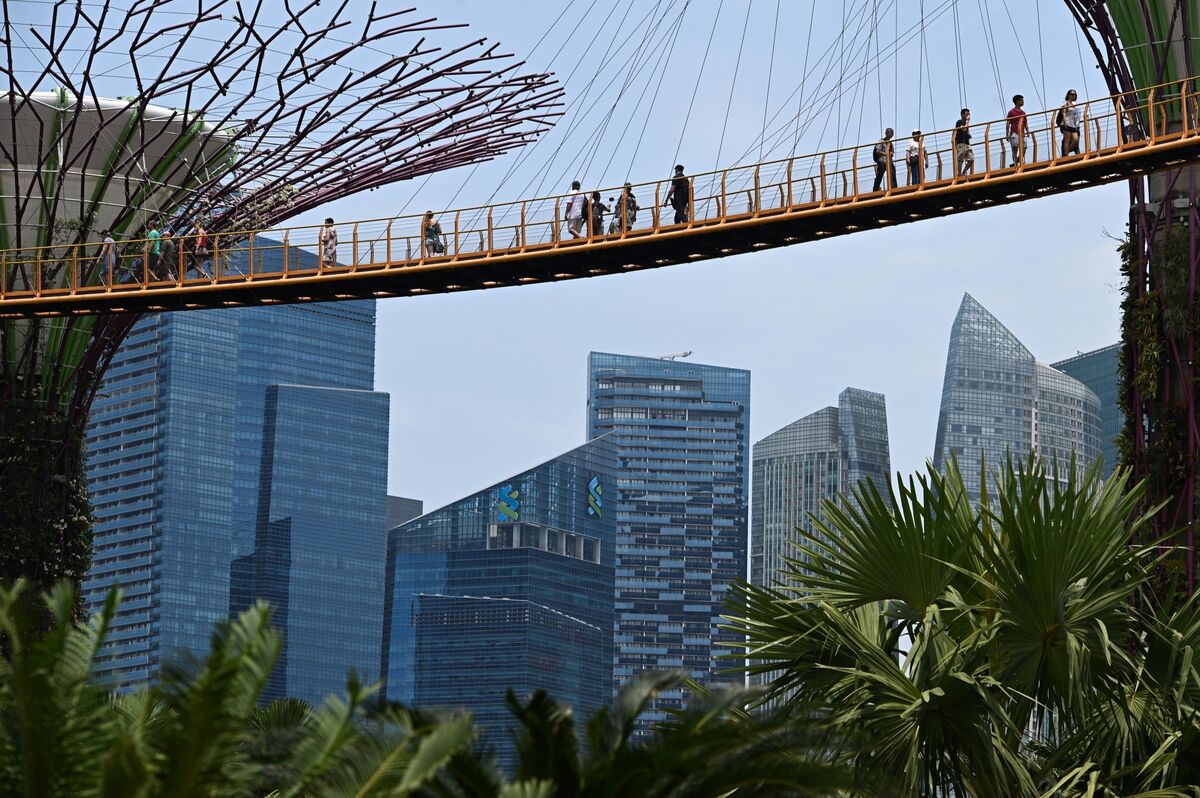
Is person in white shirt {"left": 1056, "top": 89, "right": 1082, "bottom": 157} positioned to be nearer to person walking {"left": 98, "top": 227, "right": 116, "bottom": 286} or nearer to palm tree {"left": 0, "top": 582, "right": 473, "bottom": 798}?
person walking {"left": 98, "top": 227, "right": 116, "bottom": 286}

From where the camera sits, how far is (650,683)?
13.2 metres

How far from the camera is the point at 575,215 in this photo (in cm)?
3616

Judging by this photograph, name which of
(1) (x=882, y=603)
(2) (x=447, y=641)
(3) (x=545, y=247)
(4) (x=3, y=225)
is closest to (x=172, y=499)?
(2) (x=447, y=641)

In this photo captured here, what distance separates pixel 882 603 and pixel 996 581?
1.48 meters

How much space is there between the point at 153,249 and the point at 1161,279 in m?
19.8

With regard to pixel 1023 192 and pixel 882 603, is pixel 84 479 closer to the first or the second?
pixel 1023 192

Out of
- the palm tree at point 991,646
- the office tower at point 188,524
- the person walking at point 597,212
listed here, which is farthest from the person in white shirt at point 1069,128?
the office tower at point 188,524

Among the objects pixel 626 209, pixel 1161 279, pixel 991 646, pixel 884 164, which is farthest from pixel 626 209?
pixel 991 646

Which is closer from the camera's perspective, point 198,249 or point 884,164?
point 884,164

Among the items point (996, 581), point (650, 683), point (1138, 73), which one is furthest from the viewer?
point (1138, 73)

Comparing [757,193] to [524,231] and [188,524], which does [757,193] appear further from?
[188,524]

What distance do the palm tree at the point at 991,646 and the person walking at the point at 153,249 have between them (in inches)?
849

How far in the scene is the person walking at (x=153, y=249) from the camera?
128ft

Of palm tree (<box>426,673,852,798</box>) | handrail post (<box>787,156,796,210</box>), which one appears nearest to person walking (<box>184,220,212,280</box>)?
handrail post (<box>787,156,796,210</box>)
